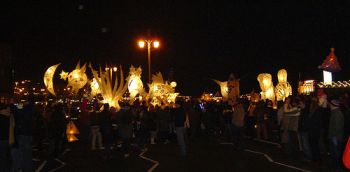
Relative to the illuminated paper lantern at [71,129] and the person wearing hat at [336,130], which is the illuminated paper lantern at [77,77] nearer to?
the illuminated paper lantern at [71,129]

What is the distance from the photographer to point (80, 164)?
14.7 metres

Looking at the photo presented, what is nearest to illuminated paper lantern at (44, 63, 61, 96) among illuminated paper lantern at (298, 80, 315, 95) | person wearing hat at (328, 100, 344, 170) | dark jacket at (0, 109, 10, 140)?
illuminated paper lantern at (298, 80, 315, 95)

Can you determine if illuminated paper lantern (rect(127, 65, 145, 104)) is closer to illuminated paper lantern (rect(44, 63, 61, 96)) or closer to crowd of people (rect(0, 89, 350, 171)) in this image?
illuminated paper lantern (rect(44, 63, 61, 96))

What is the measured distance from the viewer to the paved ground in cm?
1336

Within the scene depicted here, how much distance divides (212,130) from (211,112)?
1.62m

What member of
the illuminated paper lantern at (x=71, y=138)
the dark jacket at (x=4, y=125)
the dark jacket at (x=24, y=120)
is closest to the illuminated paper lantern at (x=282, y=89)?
the illuminated paper lantern at (x=71, y=138)

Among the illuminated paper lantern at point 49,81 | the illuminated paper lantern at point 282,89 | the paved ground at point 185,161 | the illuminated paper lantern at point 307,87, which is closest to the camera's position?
the paved ground at point 185,161

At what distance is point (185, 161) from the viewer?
1496 cm

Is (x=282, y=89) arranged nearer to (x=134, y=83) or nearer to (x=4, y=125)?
(x=134, y=83)

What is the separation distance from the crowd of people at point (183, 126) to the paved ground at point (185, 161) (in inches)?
17.5

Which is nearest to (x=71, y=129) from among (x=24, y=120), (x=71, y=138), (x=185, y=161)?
(x=71, y=138)

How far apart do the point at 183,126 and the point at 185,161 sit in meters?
2.06

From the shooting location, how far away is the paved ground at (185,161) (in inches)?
526

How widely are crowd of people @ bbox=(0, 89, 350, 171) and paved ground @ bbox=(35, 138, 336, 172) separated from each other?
445 millimetres
